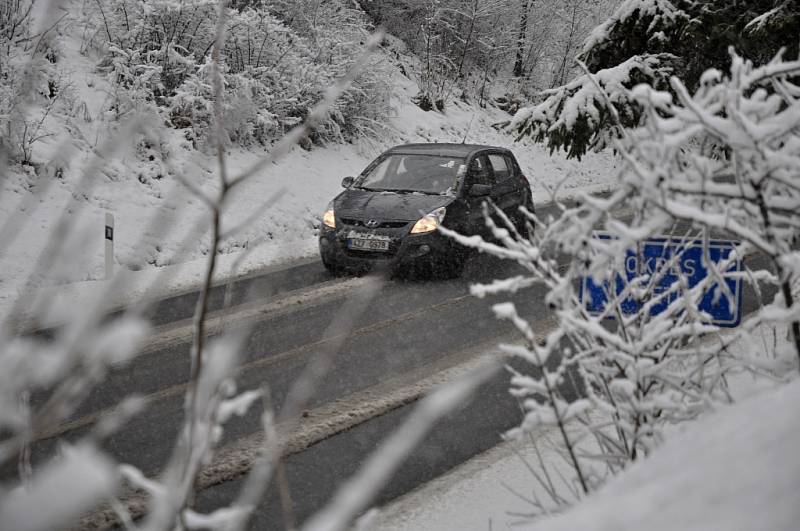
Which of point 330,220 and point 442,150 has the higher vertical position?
point 442,150

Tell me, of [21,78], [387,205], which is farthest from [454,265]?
[21,78]

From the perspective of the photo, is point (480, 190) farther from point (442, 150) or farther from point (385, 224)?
point (385, 224)

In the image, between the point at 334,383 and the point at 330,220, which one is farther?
the point at 330,220

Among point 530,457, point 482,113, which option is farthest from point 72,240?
point 482,113

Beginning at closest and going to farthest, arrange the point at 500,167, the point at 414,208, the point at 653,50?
the point at 653,50 → the point at 414,208 → the point at 500,167

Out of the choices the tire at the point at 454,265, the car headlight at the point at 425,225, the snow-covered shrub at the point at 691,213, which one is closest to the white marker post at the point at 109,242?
the car headlight at the point at 425,225

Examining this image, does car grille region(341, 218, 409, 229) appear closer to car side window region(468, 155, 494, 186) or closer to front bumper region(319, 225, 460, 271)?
front bumper region(319, 225, 460, 271)

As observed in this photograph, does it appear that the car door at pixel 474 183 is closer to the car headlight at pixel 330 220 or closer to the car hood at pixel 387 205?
the car hood at pixel 387 205

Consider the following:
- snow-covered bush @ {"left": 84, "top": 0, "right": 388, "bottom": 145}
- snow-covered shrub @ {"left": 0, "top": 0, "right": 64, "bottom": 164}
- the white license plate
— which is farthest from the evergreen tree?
snow-covered shrub @ {"left": 0, "top": 0, "right": 64, "bottom": 164}

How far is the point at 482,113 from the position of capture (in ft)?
84.4

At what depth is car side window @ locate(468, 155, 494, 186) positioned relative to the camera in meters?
10.2

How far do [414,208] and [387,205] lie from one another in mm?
363

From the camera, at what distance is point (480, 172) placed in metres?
10.4

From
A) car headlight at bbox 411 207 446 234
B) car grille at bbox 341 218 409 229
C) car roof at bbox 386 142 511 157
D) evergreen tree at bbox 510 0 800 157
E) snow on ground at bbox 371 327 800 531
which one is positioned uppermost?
evergreen tree at bbox 510 0 800 157
